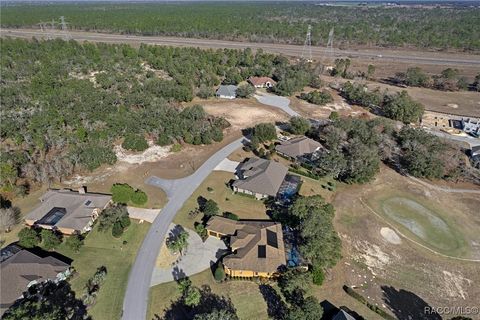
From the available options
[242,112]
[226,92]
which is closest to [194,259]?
[242,112]

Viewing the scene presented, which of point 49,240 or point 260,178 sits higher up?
Answer: point 260,178

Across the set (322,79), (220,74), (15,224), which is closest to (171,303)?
(15,224)

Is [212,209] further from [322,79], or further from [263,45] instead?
[263,45]

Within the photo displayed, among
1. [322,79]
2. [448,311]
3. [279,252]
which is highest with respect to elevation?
[322,79]

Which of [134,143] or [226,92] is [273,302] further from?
[226,92]

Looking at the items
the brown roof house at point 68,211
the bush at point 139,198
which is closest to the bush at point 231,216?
the bush at point 139,198

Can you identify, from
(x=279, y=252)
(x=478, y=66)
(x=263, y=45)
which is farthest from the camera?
(x=263, y=45)
